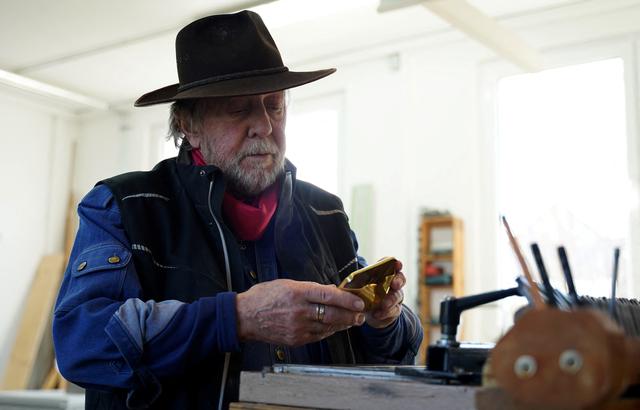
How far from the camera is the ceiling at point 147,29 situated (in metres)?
5.89

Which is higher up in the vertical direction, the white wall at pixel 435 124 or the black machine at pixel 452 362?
the white wall at pixel 435 124

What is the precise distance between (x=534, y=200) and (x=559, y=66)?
3.56 ft

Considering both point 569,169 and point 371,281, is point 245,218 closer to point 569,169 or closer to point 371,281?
point 371,281

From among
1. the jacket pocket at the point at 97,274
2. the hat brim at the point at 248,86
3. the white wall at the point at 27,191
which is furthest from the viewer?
the white wall at the point at 27,191

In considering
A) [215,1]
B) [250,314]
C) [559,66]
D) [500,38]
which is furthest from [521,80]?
[250,314]

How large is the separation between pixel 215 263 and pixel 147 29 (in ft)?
17.0

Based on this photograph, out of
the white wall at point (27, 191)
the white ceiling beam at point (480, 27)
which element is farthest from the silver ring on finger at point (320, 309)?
the white wall at point (27, 191)

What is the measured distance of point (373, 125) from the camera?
6770mm

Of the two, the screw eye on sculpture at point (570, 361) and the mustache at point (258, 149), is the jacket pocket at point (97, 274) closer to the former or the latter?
the mustache at point (258, 149)

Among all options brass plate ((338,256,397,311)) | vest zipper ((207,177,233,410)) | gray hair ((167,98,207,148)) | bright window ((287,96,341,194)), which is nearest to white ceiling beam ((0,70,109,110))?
bright window ((287,96,341,194))

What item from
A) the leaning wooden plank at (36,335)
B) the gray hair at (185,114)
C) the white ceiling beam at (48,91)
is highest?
the white ceiling beam at (48,91)

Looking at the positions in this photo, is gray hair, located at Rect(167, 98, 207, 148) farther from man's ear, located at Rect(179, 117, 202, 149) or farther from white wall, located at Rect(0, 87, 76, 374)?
white wall, located at Rect(0, 87, 76, 374)

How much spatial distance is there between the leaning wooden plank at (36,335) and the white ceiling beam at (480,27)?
521 centimetres

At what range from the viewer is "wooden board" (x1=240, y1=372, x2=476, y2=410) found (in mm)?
882
